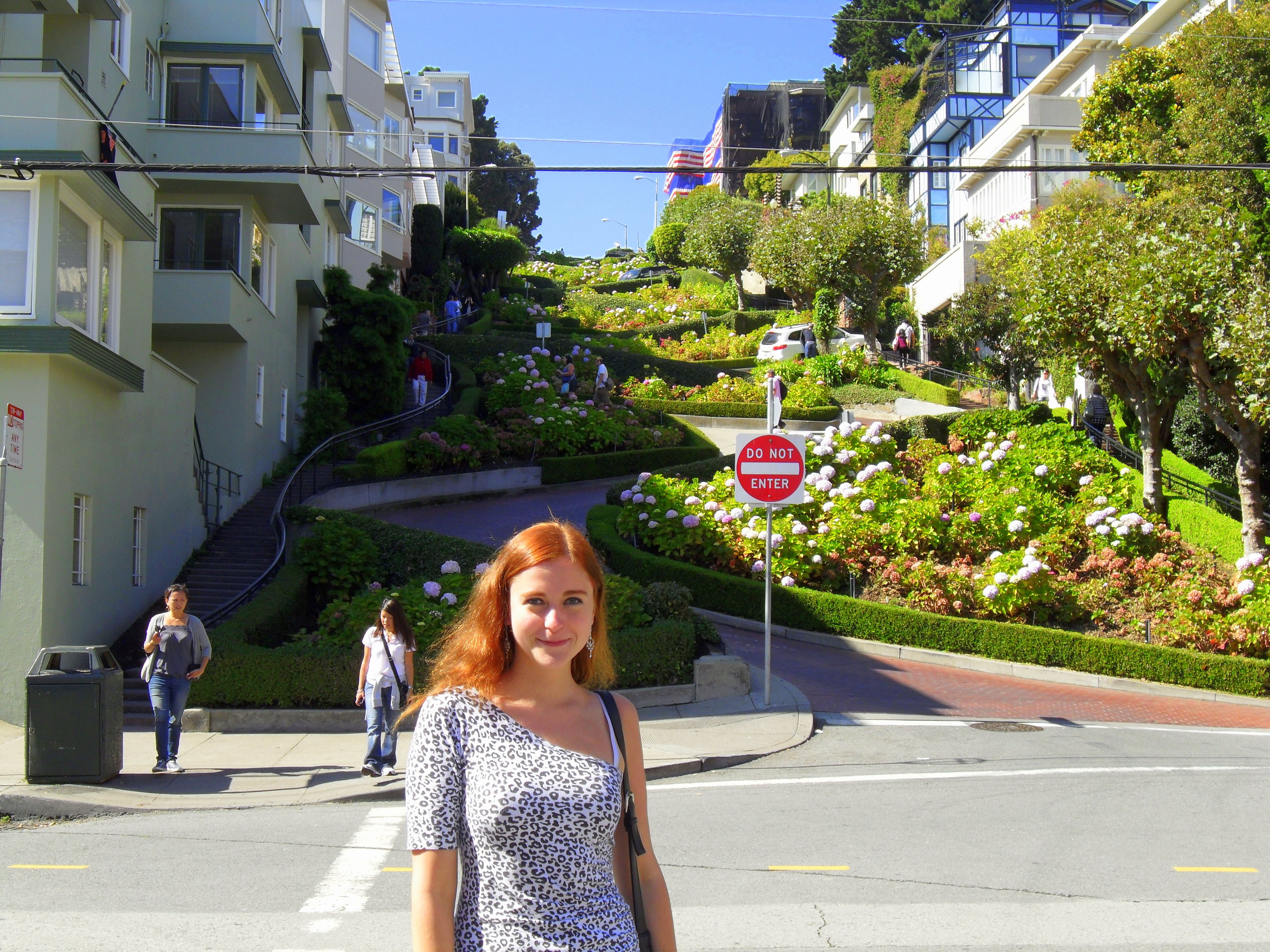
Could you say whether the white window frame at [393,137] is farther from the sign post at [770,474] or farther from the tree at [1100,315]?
the sign post at [770,474]

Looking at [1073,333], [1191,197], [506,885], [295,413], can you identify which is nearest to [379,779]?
[506,885]

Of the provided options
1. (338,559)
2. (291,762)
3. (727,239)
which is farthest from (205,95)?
(727,239)

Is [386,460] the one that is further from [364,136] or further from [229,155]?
[364,136]

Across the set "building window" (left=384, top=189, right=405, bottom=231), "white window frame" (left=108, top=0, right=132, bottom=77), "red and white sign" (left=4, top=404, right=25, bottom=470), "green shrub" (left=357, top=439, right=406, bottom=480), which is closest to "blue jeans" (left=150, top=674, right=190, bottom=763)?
"red and white sign" (left=4, top=404, right=25, bottom=470)

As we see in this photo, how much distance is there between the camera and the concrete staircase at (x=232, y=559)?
17.3 meters

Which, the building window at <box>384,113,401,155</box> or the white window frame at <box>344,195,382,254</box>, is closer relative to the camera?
the white window frame at <box>344,195,382,254</box>

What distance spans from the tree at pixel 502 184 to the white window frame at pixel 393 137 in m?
47.8

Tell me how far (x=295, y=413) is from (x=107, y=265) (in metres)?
12.2

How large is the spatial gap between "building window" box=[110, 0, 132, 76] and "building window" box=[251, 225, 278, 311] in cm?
370

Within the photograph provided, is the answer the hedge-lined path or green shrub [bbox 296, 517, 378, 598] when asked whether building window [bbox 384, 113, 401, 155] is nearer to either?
the hedge-lined path

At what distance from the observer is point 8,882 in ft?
24.3

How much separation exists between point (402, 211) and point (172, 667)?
133ft

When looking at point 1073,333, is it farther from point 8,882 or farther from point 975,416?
point 8,882

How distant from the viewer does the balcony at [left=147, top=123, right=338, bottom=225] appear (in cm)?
2097
